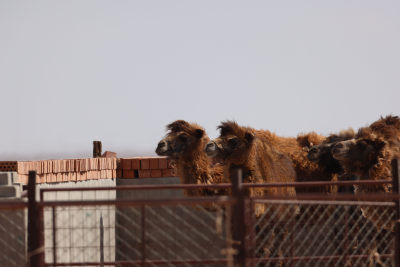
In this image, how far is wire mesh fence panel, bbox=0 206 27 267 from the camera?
318 inches

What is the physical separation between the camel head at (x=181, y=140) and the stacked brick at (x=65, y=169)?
145 centimetres

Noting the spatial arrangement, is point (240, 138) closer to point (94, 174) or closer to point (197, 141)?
point (197, 141)

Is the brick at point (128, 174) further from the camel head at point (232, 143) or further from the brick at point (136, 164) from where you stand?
the camel head at point (232, 143)

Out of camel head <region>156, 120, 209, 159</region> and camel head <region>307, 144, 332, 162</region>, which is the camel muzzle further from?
camel head <region>307, 144, 332, 162</region>

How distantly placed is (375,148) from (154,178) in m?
4.93

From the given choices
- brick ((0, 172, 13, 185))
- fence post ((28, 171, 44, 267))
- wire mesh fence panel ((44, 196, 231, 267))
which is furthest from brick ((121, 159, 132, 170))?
fence post ((28, 171, 44, 267))

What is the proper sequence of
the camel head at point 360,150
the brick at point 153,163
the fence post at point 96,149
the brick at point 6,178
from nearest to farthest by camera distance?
the brick at point 6,178 → the camel head at point 360,150 → the brick at point 153,163 → the fence post at point 96,149

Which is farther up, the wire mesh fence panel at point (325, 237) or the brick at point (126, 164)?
the brick at point (126, 164)

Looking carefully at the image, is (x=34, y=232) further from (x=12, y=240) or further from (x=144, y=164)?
(x=144, y=164)

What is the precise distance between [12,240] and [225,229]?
15.9 ft

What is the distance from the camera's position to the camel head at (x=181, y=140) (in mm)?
11836

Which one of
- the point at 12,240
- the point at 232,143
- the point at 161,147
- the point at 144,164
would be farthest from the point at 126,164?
the point at 12,240

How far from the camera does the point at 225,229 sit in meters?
12.3

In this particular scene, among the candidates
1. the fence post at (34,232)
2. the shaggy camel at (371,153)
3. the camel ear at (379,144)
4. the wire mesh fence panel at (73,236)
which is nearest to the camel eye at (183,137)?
the wire mesh fence panel at (73,236)
